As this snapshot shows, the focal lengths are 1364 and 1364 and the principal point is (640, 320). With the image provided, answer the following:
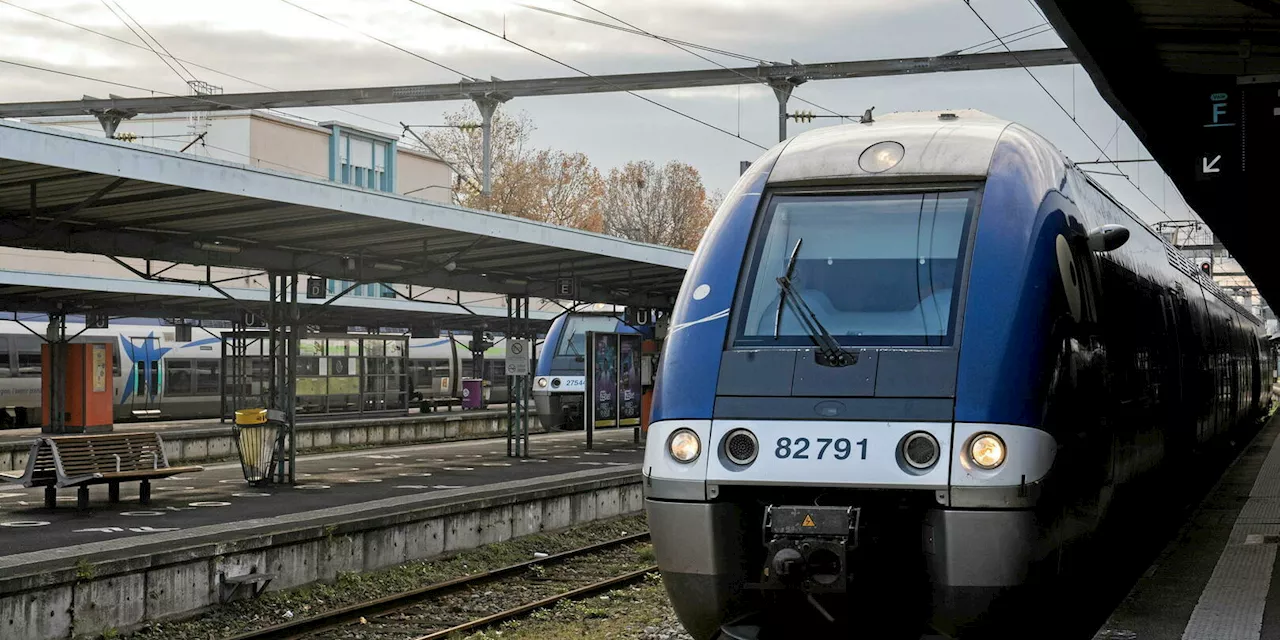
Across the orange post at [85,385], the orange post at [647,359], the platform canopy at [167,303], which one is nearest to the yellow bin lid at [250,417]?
the platform canopy at [167,303]

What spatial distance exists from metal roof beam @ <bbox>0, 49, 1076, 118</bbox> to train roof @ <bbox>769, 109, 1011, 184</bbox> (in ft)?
43.3

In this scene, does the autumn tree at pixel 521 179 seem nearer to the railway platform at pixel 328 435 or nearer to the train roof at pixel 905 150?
the railway platform at pixel 328 435

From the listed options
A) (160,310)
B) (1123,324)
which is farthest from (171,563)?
(160,310)

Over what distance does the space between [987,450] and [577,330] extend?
→ 2590cm

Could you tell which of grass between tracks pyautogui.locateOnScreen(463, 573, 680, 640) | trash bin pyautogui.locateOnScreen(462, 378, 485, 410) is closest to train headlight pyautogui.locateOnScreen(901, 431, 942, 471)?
grass between tracks pyautogui.locateOnScreen(463, 573, 680, 640)

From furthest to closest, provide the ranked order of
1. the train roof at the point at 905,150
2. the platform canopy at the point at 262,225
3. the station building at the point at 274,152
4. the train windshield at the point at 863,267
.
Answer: the station building at the point at 274,152 < the platform canopy at the point at 262,225 < the train roof at the point at 905,150 < the train windshield at the point at 863,267

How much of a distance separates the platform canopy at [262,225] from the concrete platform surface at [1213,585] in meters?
9.25

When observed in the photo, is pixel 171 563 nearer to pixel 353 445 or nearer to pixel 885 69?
pixel 885 69

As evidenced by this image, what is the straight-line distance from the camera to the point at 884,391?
20.2 ft

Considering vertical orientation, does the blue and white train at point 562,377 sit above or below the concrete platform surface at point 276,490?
above

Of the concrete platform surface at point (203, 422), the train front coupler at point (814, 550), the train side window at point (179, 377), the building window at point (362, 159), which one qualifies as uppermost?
the building window at point (362, 159)

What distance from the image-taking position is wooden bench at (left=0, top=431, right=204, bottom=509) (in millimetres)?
15266

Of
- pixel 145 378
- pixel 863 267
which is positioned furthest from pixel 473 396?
pixel 863 267

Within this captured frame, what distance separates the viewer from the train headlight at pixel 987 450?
589 centimetres
